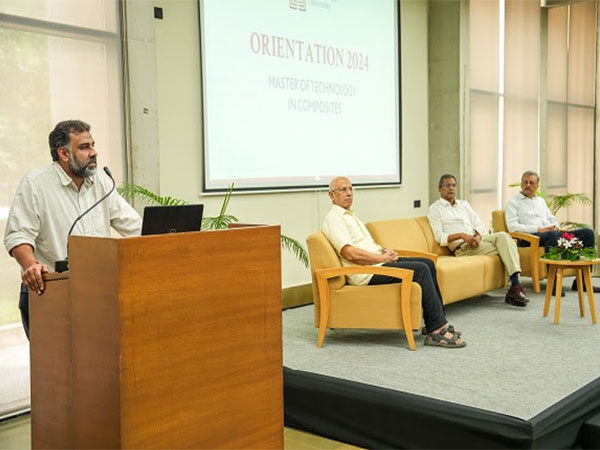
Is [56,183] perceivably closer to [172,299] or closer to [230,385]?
[172,299]

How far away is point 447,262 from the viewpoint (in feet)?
19.5

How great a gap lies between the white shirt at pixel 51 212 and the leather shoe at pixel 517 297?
421cm

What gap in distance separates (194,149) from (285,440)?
106 inches

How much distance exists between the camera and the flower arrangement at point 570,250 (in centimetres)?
552

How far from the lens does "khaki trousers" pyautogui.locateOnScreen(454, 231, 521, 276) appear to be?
20.8ft

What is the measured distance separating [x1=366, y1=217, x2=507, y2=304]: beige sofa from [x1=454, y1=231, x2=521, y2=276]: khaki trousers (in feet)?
0.27

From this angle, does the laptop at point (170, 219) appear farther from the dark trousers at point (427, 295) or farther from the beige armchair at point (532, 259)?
the beige armchair at point (532, 259)

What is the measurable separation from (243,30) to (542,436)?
402 centimetres

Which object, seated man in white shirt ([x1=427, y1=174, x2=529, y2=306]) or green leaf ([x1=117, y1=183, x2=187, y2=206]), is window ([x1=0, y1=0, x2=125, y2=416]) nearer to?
green leaf ([x1=117, y1=183, x2=187, y2=206])

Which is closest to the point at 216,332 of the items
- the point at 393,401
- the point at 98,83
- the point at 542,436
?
the point at 393,401

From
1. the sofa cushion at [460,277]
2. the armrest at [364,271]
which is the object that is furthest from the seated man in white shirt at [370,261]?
the sofa cushion at [460,277]

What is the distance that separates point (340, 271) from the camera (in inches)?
188

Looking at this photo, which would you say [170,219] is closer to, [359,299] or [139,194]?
[139,194]

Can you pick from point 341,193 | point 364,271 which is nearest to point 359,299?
point 364,271
